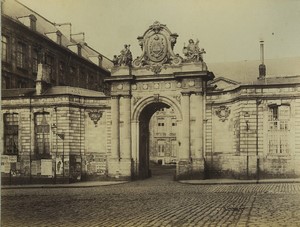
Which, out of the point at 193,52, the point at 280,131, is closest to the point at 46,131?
the point at 193,52

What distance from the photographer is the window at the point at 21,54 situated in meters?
34.7

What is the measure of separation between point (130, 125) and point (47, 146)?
216 inches

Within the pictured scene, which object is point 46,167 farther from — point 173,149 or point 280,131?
point 173,149

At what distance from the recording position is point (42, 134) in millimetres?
28500

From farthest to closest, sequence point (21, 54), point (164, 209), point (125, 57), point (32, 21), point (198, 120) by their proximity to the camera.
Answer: point (32, 21)
point (21, 54)
point (125, 57)
point (198, 120)
point (164, 209)

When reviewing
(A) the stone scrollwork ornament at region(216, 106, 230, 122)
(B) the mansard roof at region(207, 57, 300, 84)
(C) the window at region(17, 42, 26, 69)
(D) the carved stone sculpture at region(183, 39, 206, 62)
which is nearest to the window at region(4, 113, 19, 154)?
(C) the window at region(17, 42, 26, 69)

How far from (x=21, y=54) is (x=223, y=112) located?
17278 millimetres

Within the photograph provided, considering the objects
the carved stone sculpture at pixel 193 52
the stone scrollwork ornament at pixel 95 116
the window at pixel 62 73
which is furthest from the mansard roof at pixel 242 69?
the stone scrollwork ornament at pixel 95 116

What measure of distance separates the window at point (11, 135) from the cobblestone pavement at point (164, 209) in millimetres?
10304

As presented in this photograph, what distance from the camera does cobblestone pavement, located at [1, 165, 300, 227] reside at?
11648 millimetres

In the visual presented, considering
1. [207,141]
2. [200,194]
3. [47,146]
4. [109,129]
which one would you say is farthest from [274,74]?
[200,194]

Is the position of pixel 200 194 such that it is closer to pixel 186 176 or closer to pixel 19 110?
pixel 186 176

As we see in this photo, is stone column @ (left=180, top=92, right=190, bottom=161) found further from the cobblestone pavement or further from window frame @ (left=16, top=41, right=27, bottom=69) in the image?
window frame @ (left=16, top=41, right=27, bottom=69)

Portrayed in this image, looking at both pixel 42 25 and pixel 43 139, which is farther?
pixel 42 25
